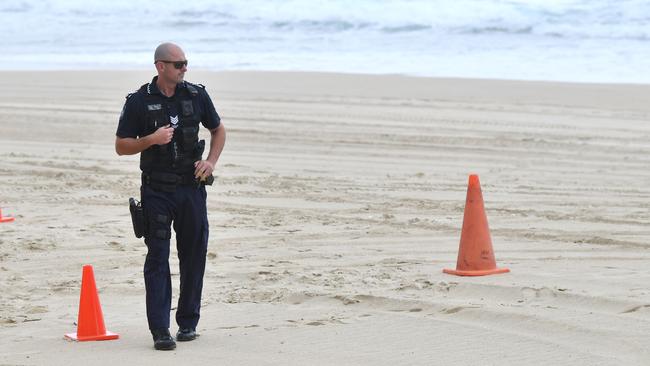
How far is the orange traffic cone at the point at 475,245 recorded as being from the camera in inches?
313

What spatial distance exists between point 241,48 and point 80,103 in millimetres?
16302

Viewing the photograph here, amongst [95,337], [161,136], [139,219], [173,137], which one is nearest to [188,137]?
[173,137]

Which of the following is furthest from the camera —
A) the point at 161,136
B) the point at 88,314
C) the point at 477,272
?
the point at 477,272

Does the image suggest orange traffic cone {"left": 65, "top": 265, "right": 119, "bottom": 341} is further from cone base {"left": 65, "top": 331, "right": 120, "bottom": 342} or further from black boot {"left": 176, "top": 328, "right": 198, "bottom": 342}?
black boot {"left": 176, "top": 328, "right": 198, "bottom": 342}

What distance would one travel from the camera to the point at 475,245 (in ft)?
26.1

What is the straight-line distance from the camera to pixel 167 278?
6.26 metres

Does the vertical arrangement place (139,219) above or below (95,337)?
above

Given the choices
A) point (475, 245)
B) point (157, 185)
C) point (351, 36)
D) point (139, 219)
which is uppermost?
point (351, 36)

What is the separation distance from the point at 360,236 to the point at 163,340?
3.78m

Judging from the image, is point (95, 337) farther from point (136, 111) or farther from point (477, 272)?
point (477, 272)

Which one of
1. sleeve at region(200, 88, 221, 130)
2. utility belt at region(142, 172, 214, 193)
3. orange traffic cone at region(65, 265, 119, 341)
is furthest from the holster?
sleeve at region(200, 88, 221, 130)

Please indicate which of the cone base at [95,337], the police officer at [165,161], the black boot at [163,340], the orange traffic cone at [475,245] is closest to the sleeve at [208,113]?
the police officer at [165,161]

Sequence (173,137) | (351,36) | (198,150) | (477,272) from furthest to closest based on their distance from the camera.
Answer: (351,36)
(477,272)
(198,150)
(173,137)

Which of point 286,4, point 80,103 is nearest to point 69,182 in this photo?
point 80,103
